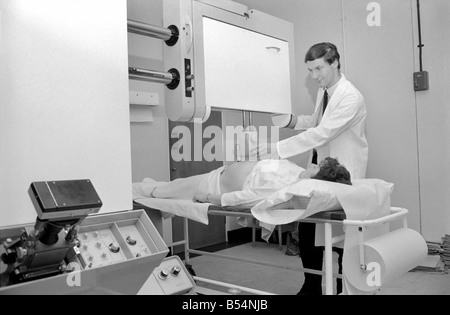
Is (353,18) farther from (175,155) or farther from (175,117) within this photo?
(175,117)

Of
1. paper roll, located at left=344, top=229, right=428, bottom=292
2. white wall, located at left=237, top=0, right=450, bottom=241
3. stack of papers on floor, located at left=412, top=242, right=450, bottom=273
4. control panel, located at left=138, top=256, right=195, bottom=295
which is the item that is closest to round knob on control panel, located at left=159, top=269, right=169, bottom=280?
control panel, located at left=138, top=256, right=195, bottom=295

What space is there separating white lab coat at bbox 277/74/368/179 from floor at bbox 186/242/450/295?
71cm

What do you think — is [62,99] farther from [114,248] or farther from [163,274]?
[163,274]

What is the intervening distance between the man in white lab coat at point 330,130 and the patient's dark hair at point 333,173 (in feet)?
0.67

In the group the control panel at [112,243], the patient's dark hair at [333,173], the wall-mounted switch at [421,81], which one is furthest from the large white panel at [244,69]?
the wall-mounted switch at [421,81]

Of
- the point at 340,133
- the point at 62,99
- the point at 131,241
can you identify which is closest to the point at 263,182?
the point at 340,133

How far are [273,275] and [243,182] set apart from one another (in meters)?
1.12

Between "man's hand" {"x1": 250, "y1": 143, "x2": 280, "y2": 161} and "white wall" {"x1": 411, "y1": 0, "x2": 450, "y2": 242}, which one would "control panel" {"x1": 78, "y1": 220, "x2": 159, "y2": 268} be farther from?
"white wall" {"x1": 411, "y1": 0, "x2": 450, "y2": 242}

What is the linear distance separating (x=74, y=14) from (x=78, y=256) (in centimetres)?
59

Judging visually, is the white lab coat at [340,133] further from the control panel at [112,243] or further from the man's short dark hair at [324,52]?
the control panel at [112,243]

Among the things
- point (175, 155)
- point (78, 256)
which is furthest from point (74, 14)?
point (175, 155)

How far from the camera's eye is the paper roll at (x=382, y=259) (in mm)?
1514

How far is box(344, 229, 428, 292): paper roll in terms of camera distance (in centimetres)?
151
